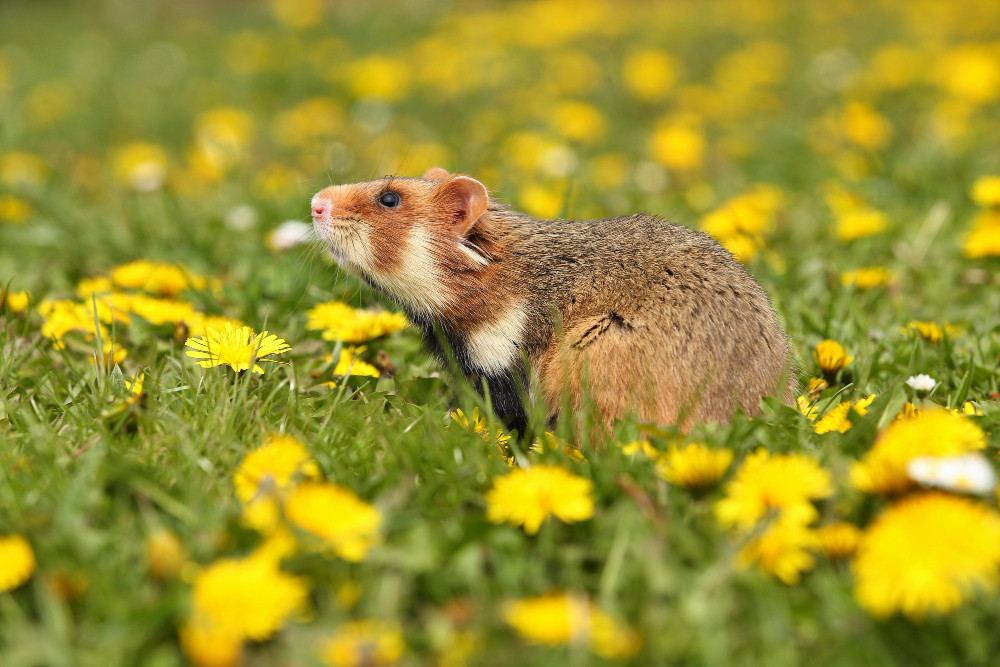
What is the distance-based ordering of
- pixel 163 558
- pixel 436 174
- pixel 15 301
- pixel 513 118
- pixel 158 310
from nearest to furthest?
pixel 163 558 < pixel 158 310 < pixel 15 301 < pixel 436 174 < pixel 513 118

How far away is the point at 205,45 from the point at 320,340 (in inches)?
336

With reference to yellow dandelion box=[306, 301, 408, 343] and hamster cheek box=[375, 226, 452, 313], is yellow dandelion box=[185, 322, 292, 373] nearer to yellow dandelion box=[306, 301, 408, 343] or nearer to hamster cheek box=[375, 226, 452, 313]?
yellow dandelion box=[306, 301, 408, 343]

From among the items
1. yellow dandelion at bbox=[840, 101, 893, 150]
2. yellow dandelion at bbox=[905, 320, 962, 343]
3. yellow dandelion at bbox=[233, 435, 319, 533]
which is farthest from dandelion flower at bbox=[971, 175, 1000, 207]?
yellow dandelion at bbox=[233, 435, 319, 533]

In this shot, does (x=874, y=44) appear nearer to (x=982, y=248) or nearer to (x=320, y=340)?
(x=982, y=248)

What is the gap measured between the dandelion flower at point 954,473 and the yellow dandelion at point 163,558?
158 cm

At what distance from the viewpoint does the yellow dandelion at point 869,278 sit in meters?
3.94

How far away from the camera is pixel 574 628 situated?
1764 mm

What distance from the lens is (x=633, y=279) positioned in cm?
296

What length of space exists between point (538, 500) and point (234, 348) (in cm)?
119

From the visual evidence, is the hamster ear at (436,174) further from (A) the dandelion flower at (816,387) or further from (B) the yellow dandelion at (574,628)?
(B) the yellow dandelion at (574,628)

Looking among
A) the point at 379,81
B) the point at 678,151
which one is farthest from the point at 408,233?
the point at 379,81

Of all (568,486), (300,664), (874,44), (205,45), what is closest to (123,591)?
(300,664)

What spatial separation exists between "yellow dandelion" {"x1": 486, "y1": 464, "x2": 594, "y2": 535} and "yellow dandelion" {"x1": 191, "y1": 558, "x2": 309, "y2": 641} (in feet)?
1.67

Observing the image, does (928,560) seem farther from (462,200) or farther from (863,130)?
(863,130)
